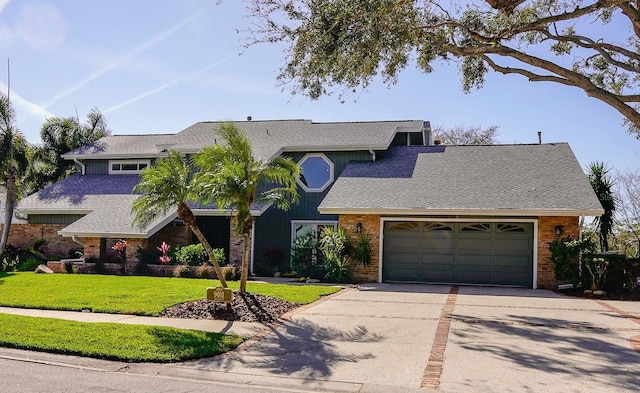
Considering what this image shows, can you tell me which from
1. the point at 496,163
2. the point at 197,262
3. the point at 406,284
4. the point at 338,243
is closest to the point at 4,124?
the point at 197,262

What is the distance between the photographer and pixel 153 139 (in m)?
28.1

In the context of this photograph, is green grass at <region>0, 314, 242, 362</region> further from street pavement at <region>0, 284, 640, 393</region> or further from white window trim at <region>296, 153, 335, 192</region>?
white window trim at <region>296, 153, 335, 192</region>

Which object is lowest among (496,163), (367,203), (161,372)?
(161,372)

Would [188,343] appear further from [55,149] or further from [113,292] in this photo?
[55,149]

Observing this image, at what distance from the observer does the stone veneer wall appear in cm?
2341

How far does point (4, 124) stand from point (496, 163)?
19861 millimetres

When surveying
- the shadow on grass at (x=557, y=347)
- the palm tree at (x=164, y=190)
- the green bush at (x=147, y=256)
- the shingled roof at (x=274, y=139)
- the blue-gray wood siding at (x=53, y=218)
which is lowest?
the shadow on grass at (x=557, y=347)

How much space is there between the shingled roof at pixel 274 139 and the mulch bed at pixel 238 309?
32.4ft

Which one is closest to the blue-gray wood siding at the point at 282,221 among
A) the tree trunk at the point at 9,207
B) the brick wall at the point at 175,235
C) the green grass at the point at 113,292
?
the brick wall at the point at 175,235

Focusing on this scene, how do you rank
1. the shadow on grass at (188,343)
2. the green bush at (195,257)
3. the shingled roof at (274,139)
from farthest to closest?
the shingled roof at (274,139) < the green bush at (195,257) < the shadow on grass at (188,343)

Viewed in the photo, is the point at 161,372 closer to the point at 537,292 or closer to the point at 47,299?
the point at 47,299

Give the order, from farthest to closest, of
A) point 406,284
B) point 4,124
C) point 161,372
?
point 4,124
point 406,284
point 161,372

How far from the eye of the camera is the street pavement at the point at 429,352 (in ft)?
22.2

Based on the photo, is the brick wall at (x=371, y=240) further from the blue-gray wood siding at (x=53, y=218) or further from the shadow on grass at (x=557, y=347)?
the blue-gray wood siding at (x=53, y=218)
